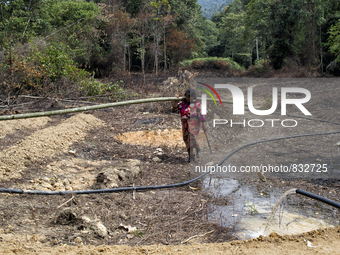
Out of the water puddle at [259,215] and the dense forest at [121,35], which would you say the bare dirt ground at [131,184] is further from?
the dense forest at [121,35]

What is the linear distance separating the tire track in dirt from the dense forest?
3555 millimetres

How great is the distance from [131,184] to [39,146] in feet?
7.40

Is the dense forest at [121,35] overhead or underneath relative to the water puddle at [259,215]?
overhead

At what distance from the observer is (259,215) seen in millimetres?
3932

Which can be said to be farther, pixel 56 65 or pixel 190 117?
pixel 56 65

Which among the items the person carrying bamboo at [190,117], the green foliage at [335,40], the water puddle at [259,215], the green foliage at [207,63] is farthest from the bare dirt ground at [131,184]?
the green foliage at [207,63]

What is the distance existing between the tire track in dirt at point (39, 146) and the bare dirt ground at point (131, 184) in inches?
0.8

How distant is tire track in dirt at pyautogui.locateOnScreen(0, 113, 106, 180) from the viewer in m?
4.93

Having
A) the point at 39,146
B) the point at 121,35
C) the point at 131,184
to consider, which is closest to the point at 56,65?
the point at 39,146

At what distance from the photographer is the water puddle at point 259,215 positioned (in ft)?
11.7

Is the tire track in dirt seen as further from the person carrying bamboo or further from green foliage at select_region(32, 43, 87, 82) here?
green foliage at select_region(32, 43, 87, 82)

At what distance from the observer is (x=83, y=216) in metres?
3.51

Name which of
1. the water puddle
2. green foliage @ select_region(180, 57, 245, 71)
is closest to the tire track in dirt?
the water puddle

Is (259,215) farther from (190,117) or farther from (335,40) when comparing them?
(335,40)
